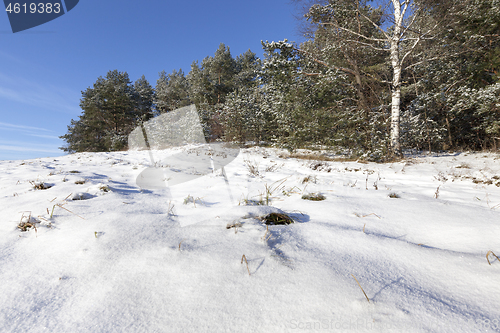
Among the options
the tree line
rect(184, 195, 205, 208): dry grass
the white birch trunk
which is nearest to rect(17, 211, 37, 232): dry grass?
rect(184, 195, 205, 208): dry grass

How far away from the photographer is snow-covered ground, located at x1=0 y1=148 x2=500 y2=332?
655 millimetres

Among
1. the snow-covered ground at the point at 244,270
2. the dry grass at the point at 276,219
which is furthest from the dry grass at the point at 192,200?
the dry grass at the point at 276,219

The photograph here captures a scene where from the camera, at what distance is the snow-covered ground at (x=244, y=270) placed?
0.66 m

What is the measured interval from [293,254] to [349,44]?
9.35 m

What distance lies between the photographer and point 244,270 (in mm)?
890

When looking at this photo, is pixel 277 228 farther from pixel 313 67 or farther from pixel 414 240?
pixel 313 67

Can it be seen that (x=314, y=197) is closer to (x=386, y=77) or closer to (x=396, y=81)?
(x=396, y=81)

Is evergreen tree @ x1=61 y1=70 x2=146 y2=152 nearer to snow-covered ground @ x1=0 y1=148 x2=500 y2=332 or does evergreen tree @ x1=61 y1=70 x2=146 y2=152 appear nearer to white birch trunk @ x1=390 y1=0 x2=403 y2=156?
white birch trunk @ x1=390 y1=0 x2=403 y2=156

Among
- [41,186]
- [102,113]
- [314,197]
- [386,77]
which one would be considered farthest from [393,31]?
[102,113]

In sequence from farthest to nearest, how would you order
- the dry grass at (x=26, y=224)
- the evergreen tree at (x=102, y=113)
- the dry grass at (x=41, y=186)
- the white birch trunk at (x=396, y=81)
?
1. the evergreen tree at (x=102, y=113)
2. the white birch trunk at (x=396, y=81)
3. the dry grass at (x=41, y=186)
4. the dry grass at (x=26, y=224)

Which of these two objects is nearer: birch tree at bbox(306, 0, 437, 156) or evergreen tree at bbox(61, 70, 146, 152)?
birch tree at bbox(306, 0, 437, 156)

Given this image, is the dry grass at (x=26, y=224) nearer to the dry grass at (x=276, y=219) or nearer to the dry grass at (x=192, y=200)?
the dry grass at (x=192, y=200)

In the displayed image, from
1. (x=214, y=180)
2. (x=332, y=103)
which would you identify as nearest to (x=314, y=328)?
(x=214, y=180)

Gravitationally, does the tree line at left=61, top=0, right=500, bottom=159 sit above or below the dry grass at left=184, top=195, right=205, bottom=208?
above
